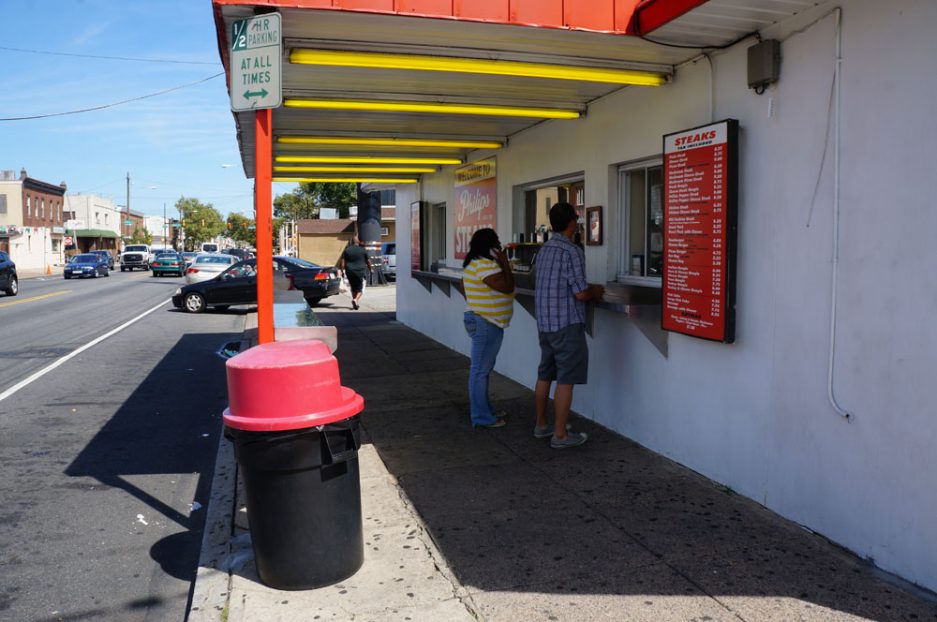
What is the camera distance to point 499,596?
371 centimetres

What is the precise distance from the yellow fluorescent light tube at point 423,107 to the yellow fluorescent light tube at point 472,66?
48.9 inches

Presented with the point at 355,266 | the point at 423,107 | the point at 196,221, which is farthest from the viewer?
the point at 196,221

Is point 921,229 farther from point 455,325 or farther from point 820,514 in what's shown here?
point 455,325

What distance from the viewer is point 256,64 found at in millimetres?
4340

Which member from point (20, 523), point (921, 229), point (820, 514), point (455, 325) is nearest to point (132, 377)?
point (455, 325)

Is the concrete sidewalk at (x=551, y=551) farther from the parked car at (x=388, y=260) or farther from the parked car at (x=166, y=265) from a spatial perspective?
the parked car at (x=166, y=265)

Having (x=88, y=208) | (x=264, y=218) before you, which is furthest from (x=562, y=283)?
(x=88, y=208)

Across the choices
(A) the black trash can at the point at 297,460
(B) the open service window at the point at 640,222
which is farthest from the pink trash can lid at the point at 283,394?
(B) the open service window at the point at 640,222

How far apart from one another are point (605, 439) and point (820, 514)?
2320 millimetres

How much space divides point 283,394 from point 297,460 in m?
0.33

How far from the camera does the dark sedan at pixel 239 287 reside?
1958 centimetres

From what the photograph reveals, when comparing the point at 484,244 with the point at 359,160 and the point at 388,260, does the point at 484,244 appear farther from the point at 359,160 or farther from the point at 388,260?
the point at 388,260

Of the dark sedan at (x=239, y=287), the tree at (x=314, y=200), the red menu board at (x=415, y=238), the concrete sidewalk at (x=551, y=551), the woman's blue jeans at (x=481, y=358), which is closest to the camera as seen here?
the concrete sidewalk at (x=551, y=551)

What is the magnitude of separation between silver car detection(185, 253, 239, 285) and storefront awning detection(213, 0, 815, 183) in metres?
15.4
